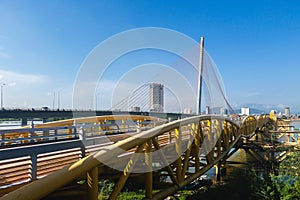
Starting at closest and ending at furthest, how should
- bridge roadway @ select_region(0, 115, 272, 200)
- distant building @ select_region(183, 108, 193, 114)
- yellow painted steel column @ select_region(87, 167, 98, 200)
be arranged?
bridge roadway @ select_region(0, 115, 272, 200) → yellow painted steel column @ select_region(87, 167, 98, 200) → distant building @ select_region(183, 108, 193, 114)

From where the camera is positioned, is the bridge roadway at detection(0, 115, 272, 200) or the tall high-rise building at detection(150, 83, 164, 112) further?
the tall high-rise building at detection(150, 83, 164, 112)

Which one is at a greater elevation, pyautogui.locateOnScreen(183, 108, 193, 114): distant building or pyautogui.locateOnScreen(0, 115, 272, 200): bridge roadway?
pyautogui.locateOnScreen(183, 108, 193, 114): distant building

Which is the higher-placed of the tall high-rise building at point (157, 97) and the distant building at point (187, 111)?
the tall high-rise building at point (157, 97)

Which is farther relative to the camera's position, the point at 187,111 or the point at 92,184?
the point at 187,111

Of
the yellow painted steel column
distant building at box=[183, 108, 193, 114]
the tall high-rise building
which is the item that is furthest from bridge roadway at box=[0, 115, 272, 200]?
distant building at box=[183, 108, 193, 114]

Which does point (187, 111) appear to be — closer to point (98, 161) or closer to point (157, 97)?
point (157, 97)

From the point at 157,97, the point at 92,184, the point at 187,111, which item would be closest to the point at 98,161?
the point at 92,184

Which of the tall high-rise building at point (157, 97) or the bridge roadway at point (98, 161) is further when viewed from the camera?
the tall high-rise building at point (157, 97)

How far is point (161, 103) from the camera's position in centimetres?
2100

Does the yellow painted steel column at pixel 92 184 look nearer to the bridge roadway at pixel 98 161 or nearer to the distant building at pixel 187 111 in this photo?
the bridge roadway at pixel 98 161

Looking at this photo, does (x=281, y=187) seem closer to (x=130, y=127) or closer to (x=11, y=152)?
(x=130, y=127)

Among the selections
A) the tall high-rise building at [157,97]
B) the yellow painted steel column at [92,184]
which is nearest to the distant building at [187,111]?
Result: the tall high-rise building at [157,97]

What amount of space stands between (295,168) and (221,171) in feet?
17.2

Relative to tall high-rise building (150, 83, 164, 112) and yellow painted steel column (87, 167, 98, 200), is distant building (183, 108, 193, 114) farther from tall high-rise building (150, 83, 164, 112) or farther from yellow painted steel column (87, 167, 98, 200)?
yellow painted steel column (87, 167, 98, 200)
